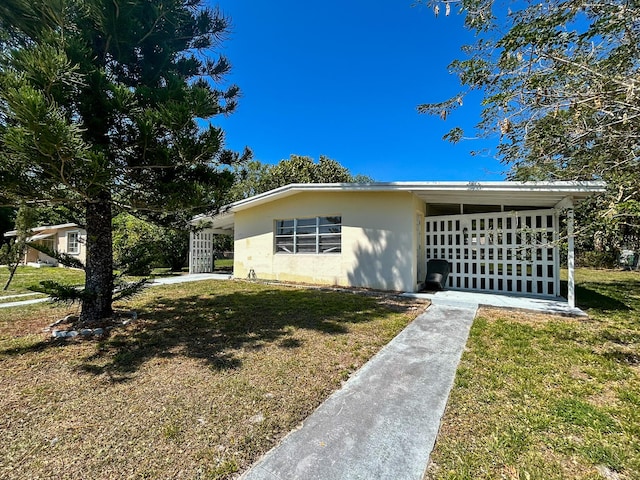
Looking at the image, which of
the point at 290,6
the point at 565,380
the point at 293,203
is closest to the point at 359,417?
the point at 565,380

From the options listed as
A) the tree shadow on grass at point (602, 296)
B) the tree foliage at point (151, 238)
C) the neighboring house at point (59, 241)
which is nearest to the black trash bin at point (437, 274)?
the tree shadow on grass at point (602, 296)

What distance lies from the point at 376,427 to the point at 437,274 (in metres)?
7.84

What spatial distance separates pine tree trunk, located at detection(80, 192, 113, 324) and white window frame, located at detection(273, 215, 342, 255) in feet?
22.1

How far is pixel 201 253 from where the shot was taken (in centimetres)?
1609

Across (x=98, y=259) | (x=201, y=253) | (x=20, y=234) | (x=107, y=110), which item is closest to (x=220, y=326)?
(x=98, y=259)

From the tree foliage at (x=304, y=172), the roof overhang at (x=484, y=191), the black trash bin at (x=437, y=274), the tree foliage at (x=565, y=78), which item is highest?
the tree foliage at (x=304, y=172)

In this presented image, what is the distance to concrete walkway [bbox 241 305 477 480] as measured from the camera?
6.95ft

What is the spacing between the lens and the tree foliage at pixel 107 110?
11.1ft

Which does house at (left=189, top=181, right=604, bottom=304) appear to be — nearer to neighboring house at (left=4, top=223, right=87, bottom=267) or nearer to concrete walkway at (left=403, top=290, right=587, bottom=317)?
concrete walkway at (left=403, top=290, right=587, bottom=317)

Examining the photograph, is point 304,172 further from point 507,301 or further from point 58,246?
point 58,246

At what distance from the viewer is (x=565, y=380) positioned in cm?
354

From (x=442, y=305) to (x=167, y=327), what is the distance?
6.39 m

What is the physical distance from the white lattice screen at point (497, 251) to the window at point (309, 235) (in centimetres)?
330

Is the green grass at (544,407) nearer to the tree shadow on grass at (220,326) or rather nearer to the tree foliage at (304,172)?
the tree shadow on grass at (220,326)
